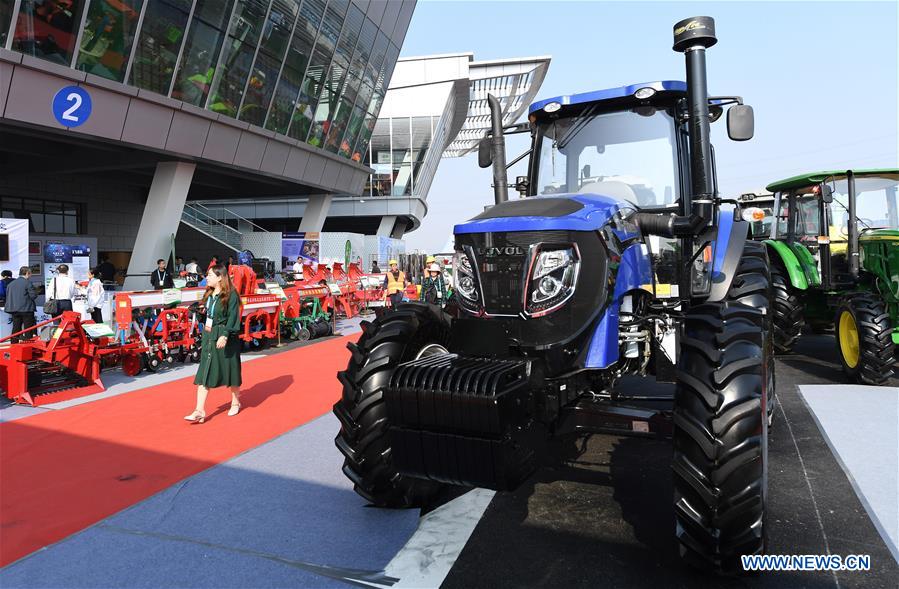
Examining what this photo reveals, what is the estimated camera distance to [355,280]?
16359 mm

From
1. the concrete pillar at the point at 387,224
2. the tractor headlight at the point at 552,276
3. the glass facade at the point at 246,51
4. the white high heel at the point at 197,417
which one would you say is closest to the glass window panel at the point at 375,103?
the glass facade at the point at 246,51

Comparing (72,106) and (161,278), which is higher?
(72,106)

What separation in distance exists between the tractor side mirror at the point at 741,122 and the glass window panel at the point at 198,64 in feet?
50.6

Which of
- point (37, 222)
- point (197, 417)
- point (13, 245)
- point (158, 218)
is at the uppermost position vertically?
point (37, 222)

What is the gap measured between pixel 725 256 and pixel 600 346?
5.81ft

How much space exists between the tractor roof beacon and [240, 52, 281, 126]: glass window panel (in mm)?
15966

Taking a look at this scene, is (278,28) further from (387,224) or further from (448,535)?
(387,224)

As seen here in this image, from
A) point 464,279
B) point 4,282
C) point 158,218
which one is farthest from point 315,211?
point 464,279

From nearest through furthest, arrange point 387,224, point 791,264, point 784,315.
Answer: point 784,315 < point 791,264 < point 387,224

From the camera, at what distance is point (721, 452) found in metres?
2.77

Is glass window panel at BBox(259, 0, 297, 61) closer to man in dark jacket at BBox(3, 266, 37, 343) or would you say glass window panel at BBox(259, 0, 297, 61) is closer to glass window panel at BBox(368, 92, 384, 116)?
glass window panel at BBox(368, 92, 384, 116)

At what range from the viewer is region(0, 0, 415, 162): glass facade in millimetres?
13039

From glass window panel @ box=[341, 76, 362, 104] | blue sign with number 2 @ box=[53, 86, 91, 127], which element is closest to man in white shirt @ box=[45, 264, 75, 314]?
blue sign with number 2 @ box=[53, 86, 91, 127]

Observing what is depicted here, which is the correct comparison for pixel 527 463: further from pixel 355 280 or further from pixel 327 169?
pixel 327 169
